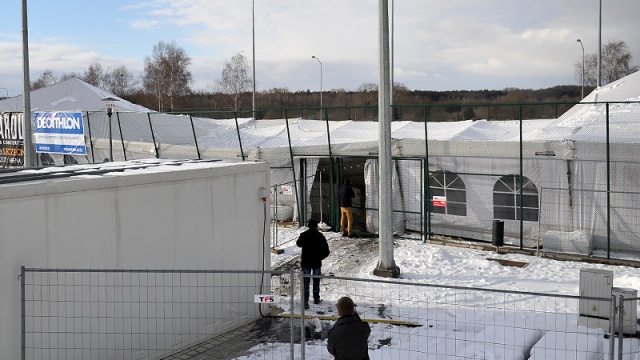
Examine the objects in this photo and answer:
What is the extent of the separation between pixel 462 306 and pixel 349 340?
5953mm

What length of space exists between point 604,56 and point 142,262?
74738 millimetres

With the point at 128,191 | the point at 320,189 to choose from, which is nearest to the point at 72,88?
the point at 320,189

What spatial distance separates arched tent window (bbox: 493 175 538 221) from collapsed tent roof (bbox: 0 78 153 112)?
77.9ft

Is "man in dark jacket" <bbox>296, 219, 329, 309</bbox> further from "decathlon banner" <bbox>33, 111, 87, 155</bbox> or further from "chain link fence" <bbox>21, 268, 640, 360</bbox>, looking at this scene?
"decathlon banner" <bbox>33, 111, 87, 155</bbox>

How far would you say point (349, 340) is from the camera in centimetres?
625

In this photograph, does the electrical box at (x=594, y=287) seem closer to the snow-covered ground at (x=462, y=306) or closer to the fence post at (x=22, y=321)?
the snow-covered ground at (x=462, y=306)

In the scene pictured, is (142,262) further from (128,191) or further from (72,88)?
(72,88)

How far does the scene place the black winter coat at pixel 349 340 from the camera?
6.25m

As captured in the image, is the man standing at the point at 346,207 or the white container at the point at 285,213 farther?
the white container at the point at 285,213

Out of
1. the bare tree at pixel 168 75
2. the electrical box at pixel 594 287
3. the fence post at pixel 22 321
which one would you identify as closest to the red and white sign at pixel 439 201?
the electrical box at pixel 594 287

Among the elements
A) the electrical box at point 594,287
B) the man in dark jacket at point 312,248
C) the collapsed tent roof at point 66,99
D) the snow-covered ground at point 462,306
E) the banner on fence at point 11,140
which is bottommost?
the snow-covered ground at point 462,306

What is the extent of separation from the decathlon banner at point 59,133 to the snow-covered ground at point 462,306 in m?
12.0

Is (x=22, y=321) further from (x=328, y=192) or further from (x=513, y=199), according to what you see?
(x=328, y=192)

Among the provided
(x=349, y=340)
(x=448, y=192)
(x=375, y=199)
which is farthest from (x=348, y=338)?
(x=375, y=199)
